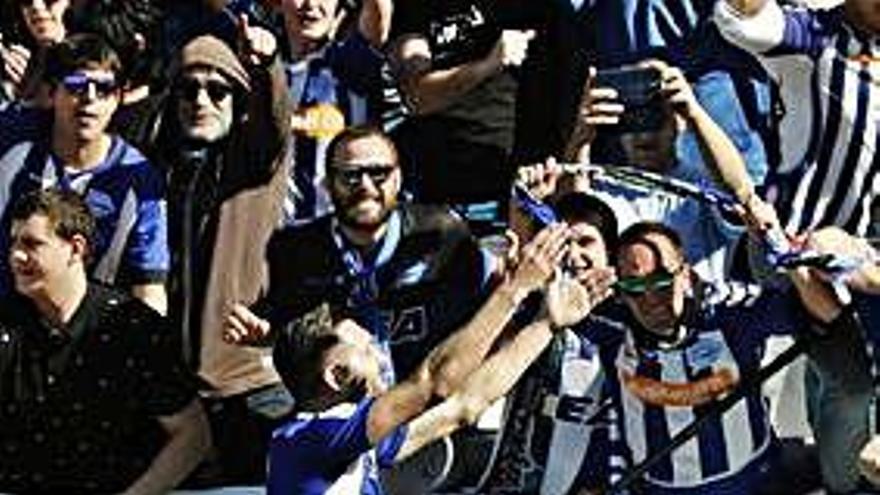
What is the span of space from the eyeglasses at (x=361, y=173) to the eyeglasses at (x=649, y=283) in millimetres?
755

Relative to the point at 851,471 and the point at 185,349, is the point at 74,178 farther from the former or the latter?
the point at 851,471

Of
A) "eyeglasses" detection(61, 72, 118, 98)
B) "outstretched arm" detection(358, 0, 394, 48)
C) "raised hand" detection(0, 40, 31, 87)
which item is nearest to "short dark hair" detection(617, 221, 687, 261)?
"outstretched arm" detection(358, 0, 394, 48)

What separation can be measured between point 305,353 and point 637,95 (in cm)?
156

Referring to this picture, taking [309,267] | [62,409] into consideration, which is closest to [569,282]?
[309,267]

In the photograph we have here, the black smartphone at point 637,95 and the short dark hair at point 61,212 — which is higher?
the black smartphone at point 637,95

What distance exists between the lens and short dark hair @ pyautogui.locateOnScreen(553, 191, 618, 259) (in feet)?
20.6

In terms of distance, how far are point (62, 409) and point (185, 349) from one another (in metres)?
0.46

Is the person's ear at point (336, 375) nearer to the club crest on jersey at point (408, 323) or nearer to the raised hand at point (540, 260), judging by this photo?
the raised hand at point (540, 260)

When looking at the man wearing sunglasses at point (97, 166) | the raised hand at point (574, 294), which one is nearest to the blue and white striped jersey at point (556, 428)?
the raised hand at point (574, 294)

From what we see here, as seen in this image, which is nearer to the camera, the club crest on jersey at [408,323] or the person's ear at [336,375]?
the person's ear at [336,375]

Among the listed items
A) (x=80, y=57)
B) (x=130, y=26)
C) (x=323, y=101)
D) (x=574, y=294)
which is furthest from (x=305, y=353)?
(x=130, y=26)

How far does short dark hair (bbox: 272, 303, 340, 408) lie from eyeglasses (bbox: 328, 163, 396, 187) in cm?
85

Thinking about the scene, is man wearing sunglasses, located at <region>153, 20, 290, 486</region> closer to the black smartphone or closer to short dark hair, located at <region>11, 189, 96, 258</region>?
short dark hair, located at <region>11, 189, 96, 258</region>

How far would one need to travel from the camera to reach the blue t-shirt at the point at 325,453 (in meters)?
5.25
